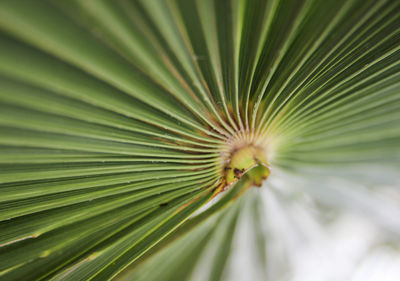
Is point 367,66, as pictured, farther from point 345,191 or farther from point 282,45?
point 345,191

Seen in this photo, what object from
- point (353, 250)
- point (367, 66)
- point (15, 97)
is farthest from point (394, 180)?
point (15, 97)

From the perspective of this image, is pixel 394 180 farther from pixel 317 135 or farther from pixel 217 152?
pixel 217 152

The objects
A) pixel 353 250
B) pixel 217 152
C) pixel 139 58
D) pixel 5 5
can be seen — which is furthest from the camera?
pixel 353 250

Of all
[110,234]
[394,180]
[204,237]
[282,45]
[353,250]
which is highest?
[282,45]

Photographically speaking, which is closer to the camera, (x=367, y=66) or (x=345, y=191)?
(x=367, y=66)

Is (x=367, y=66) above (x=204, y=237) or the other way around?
above

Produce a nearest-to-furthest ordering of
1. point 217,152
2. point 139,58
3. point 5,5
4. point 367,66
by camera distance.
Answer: point 5,5, point 139,58, point 367,66, point 217,152

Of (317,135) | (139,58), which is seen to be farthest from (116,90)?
(317,135)
